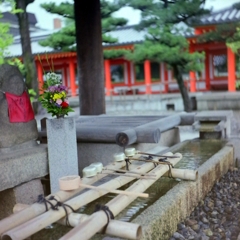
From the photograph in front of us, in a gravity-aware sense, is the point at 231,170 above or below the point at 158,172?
below

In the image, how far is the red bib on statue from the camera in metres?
3.70

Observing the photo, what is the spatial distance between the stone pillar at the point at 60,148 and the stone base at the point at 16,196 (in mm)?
204

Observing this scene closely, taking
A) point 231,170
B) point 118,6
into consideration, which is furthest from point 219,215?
point 118,6

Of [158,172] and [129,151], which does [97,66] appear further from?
[158,172]

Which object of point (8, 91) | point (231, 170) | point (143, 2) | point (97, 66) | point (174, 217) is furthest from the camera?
point (143, 2)

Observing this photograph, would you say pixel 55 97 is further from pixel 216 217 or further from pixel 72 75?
pixel 72 75

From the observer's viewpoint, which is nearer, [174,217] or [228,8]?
[174,217]

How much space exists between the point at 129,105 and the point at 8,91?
11854 millimetres

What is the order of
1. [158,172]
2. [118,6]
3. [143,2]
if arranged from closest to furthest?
[158,172]
[143,2]
[118,6]

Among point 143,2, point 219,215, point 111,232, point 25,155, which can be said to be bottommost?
point 219,215

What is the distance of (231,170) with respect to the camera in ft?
17.0

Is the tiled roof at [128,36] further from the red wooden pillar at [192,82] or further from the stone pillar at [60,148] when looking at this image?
the stone pillar at [60,148]

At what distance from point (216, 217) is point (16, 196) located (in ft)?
6.31

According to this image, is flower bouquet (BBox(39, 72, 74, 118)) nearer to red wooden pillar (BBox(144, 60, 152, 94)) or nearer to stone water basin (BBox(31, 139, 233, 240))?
stone water basin (BBox(31, 139, 233, 240))
